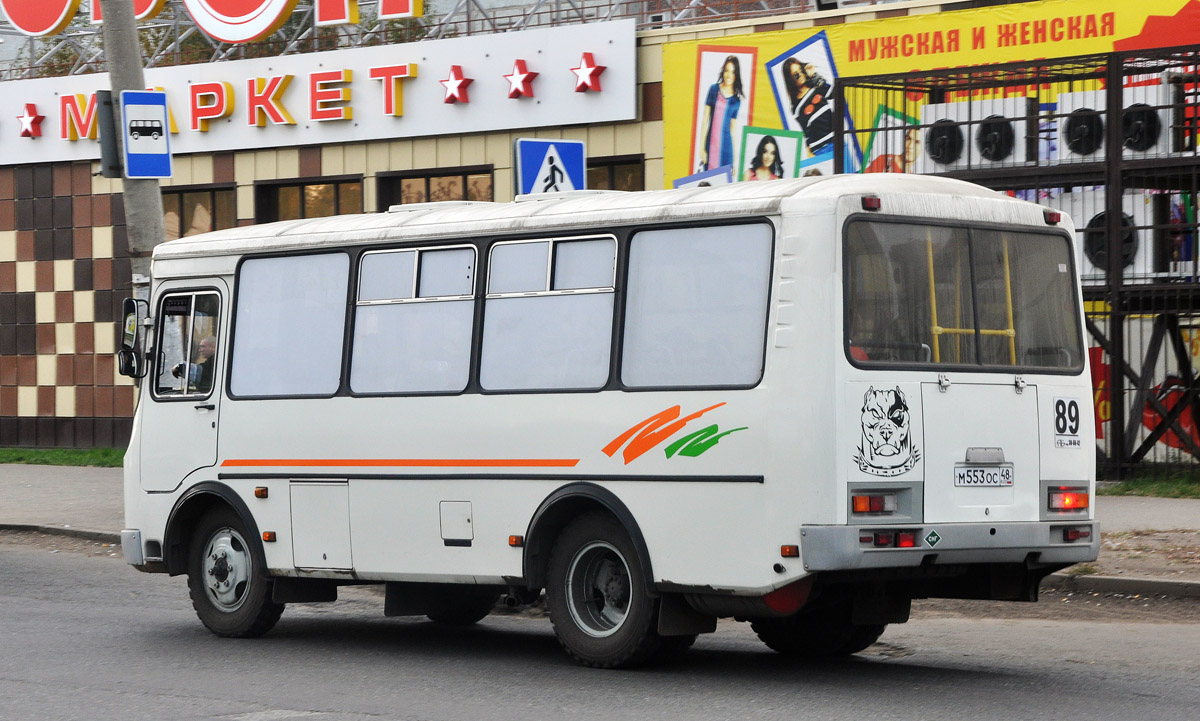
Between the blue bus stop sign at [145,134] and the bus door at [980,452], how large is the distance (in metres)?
8.66

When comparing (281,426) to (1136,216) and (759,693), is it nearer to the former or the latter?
(759,693)

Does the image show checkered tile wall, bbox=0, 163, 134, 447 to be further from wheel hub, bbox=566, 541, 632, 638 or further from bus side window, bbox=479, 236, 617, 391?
wheel hub, bbox=566, 541, 632, 638

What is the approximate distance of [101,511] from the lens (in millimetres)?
19359

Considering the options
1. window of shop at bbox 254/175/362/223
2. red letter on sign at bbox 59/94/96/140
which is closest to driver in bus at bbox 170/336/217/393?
window of shop at bbox 254/175/362/223

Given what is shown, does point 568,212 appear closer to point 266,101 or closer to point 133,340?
point 133,340

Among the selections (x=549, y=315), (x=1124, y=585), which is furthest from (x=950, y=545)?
(x=1124, y=585)

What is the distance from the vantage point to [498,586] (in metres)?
10.0

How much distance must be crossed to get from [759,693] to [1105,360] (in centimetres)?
1055

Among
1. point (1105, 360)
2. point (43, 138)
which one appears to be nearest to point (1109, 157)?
point (1105, 360)

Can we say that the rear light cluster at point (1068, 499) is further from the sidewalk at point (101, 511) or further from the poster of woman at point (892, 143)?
the poster of woman at point (892, 143)

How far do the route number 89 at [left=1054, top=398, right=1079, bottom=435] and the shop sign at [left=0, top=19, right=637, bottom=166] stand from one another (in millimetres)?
13449

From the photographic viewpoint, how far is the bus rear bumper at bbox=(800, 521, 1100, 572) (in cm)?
829

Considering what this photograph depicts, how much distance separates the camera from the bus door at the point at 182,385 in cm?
1147

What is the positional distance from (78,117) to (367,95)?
5311 millimetres
